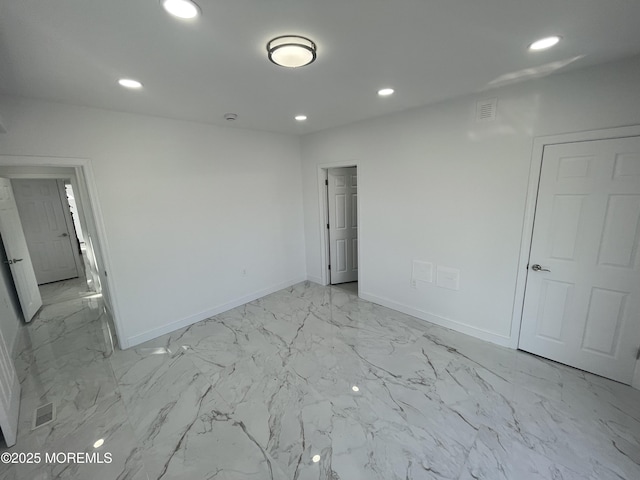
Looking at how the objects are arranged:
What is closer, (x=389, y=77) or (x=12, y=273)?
(x=389, y=77)

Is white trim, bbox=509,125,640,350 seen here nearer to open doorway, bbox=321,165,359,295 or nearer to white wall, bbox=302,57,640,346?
white wall, bbox=302,57,640,346

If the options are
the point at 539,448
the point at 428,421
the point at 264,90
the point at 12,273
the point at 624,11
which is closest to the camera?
the point at 624,11

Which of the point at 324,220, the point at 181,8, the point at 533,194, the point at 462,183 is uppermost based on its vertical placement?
the point at 181,8

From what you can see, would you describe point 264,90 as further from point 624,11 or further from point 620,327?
point 620,327

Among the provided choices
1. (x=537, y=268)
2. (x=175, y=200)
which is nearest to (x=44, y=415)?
(x=175, y=200)

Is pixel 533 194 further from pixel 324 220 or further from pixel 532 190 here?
pixel 324 220

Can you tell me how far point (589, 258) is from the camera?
2.24m

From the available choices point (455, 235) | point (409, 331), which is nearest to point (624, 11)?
point (455, 235)

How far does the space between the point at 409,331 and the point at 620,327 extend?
1760 millimetres

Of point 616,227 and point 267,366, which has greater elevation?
point 616,227

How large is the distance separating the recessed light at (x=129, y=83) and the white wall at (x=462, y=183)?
220 cm

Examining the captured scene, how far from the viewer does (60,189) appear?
209 inches

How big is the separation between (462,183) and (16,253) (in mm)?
5828

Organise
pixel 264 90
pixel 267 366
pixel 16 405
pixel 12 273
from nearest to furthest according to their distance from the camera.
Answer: pixel 16 405, pixel 264 90, pixel 267 366, pixel 12 273
